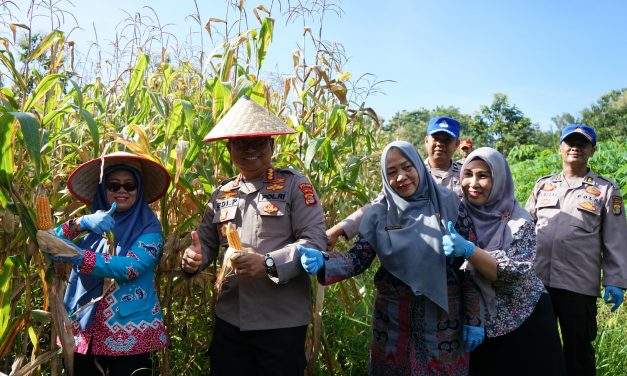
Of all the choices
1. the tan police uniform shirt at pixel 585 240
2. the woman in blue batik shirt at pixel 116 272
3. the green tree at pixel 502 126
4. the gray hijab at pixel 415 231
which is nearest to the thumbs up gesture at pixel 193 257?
the woman in blue batik shirt at pixel 116 272

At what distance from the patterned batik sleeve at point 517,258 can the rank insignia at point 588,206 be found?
0.88 metres

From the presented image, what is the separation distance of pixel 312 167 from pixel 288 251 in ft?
2.40

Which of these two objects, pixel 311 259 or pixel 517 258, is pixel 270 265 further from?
pixel 517 258

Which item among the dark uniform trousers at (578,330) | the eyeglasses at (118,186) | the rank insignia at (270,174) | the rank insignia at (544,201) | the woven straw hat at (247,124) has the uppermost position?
the woven straw hat at (247,124)

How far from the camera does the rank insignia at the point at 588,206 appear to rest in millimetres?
2799

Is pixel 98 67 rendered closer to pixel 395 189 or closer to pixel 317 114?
pixel 317 114

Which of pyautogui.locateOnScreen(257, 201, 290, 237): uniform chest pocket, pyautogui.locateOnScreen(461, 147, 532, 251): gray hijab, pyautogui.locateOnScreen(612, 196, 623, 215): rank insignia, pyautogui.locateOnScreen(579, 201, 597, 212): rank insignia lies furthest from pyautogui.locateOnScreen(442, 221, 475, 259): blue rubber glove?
pyautogui.locateOnScreen(612, 196, 623, 215): rank insignia

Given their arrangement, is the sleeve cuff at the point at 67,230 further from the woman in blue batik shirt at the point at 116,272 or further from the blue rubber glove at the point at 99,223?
the blue rubber glove at the point at 99,223

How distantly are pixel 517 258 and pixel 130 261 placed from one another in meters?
1.43

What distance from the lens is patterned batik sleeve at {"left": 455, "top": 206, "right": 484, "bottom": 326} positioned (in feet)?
6.42

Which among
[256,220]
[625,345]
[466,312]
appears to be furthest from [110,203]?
[625,345]

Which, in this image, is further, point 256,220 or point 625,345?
point 625,345

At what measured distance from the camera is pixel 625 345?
11.4 ft

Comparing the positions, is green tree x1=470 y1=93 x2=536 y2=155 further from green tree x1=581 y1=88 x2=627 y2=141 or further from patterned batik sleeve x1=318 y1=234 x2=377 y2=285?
patterned batik sleeve x1=318 y1=234 x2=377 y2=285
